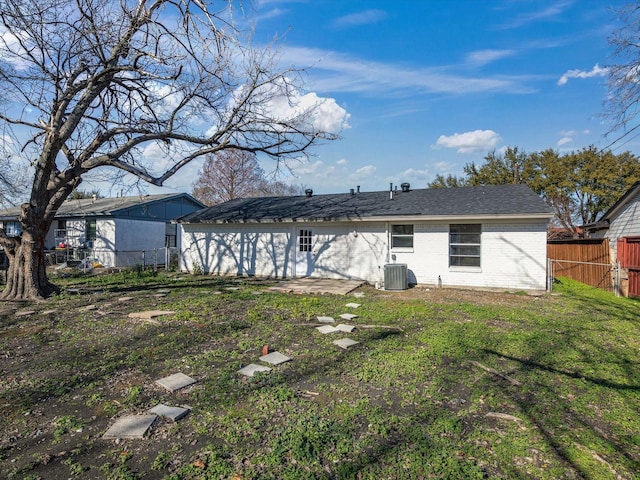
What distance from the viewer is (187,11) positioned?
711 cm

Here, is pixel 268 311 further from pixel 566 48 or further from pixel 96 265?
pixel 96 265

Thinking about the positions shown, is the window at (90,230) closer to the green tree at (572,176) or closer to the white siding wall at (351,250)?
the white siding wall at (351,250)

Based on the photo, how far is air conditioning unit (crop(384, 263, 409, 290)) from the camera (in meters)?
10.9

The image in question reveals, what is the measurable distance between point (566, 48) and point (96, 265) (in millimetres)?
20997

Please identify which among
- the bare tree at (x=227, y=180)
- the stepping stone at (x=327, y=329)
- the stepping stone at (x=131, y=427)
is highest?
the bare tree at (x=227, y=180)

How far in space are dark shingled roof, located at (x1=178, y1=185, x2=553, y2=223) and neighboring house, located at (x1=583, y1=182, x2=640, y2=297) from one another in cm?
245

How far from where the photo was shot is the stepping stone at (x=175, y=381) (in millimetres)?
3754

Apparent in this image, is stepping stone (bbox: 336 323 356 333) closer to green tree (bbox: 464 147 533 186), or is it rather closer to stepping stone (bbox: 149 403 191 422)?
stepping stone (bbox: 149 403 191 422)

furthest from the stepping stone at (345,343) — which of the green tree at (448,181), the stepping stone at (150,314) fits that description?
the green tree at (448,181)

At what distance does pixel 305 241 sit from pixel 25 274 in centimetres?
842

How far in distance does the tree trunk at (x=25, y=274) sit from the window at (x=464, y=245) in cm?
1176

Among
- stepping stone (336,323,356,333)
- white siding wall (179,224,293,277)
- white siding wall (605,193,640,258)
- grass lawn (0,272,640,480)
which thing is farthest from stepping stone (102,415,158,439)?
white siding wall (605,193,640,258)

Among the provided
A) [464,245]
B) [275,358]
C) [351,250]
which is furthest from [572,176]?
[275,358]

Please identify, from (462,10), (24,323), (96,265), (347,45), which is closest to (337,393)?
(24,323)
